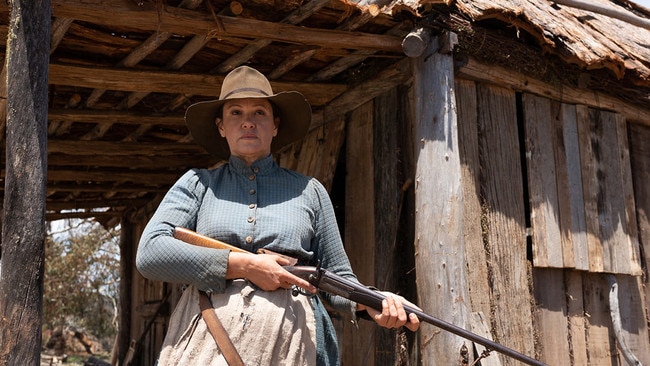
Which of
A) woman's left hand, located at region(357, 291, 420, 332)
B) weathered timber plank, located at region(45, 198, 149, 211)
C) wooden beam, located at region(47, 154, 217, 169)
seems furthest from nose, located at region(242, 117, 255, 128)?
weathered timber plank, located at region(45, 198, 149, 211)

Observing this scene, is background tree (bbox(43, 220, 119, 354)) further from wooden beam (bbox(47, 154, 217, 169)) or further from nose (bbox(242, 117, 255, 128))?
nose (bbox(242, 117, 255, 128))

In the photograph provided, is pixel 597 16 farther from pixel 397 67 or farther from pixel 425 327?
pixel 425 327

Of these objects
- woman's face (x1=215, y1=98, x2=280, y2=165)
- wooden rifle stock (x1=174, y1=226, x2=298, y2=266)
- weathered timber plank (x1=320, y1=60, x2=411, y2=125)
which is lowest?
wooden rifle stock (x1=174, y1=226, x2=298, y2=266)

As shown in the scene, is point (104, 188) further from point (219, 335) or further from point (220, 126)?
point (219, 335)

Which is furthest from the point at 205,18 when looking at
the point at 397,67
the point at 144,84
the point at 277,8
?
the point at 397,67

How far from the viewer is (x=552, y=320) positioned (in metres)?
5.35

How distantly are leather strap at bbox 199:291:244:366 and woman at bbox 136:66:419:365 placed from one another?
0.08ft

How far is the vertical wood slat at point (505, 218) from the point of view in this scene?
5.09 meters

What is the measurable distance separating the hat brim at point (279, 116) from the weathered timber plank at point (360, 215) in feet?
7.05

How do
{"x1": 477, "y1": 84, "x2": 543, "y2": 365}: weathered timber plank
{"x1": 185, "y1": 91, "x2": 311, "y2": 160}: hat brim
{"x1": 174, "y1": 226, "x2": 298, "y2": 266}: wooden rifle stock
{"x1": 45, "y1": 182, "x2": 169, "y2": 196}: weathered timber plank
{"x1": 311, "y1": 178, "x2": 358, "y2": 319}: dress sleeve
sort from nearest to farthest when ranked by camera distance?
{"x1": 174, "y1": 226, "x2": 298, "y2": 266}: wooden rifle stock
{"x1": 311, "y1": 178, "x2": 358, "y2": 319}: dress sleeve
{"x1": 185, "y1": 91, "x2": 311, "y2": 160}: hat brim
{"x1": 477, "y1": 84, "x2": 543, "y2": 365}: weathered timber plank
{"x1": 45, "y1": 182, "x2": 169, "y2": 196}: weathered timber plank

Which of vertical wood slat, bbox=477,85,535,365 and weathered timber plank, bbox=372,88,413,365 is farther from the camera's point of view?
weathered timber plank, bbox=372,88,413,365

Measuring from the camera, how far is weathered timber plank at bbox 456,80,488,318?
4953mm

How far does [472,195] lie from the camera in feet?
16.8

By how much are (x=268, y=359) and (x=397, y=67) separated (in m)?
3.06
